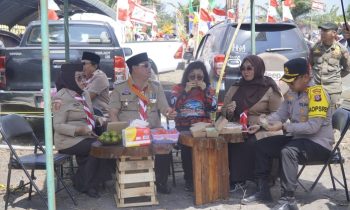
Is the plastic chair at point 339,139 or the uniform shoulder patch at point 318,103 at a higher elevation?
the uniform shoulder patch at point 318,103

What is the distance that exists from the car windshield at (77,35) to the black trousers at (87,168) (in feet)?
13.7

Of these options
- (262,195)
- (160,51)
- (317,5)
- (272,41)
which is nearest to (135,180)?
(262,195)

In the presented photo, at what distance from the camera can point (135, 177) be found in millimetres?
4949

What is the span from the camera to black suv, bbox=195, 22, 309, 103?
308 inches

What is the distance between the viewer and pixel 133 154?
4.72 m

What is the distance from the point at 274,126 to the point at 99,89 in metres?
2.47

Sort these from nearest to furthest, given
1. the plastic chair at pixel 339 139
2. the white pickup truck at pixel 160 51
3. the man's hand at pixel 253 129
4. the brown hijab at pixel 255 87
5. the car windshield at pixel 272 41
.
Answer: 1. the plastic chair at pixel 339 139
2. the man's hand at pixel 253 129
3. the brown hijab at pixel 255 87
4. the car windshield at pixel 272 41
5. the white pickup truck at pixel 160 51

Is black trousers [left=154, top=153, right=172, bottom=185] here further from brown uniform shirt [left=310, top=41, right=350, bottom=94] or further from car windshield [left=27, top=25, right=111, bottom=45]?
car windshield [left=27, top=25, right=111, bottom=45]

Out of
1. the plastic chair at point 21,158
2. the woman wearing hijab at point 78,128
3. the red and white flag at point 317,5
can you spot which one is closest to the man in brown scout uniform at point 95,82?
the woman wearing hijab at point 78,128

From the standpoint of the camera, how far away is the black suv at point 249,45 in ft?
25.7

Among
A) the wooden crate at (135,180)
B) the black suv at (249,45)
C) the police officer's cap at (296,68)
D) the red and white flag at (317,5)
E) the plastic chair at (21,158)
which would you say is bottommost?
the wooden crate at (135,180)

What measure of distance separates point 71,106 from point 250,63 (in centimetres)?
199

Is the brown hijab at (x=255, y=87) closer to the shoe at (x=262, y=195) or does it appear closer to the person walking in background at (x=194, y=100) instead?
the person walking in background at (x=194, y=100)

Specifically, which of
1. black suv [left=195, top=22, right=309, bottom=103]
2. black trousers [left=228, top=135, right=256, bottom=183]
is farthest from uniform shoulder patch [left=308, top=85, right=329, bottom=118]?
black suv [left=195, top=22, right=309, bottom=103]
